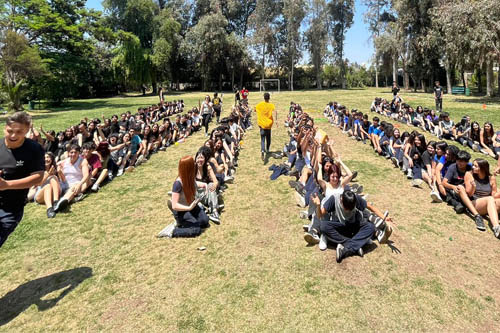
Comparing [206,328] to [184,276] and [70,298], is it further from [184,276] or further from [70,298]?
[70,298]

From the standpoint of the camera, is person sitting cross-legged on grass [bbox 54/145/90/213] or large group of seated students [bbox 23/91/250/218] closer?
large group of seated students [bbox 23/91/250/218]

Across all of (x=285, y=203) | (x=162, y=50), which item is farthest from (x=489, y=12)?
(x=162, y=50)

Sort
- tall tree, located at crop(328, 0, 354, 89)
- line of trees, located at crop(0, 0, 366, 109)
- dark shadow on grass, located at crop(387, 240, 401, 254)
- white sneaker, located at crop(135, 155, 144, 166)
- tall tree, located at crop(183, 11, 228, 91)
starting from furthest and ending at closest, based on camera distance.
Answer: tall tree, located at crop(328, 0, 354, 89), tall tree, located at crop(183, 11, 228, 91), line of trees, located at crop(0, 0, 366, 109), white sneaker, located at crop(135, 155, 144, 166), dark shadow on grass, located at crop(387, 240, 401, 254)

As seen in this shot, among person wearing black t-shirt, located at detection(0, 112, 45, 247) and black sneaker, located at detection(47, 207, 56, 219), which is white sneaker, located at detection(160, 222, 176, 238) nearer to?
person wearing black t-shirt, located at detection(0, 112, 45, 247)

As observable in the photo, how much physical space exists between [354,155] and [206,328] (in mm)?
8090

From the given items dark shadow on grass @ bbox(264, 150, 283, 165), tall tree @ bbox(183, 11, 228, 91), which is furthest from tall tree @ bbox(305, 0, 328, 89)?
dark shadow on grass @ bbox(264, 150, 283, 165)

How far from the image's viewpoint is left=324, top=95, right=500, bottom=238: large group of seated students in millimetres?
5301

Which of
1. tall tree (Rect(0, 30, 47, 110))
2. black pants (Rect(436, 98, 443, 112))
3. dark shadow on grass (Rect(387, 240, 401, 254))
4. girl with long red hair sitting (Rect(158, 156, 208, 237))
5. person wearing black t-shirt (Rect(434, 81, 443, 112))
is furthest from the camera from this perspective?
tall tree (Rect(0, 30, 47, 110))

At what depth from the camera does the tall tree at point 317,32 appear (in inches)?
1639

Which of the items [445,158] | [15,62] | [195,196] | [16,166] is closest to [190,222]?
[195,196]

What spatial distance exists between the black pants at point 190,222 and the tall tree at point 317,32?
4261cm

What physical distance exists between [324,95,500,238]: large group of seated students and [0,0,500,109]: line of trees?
11499 millimetres

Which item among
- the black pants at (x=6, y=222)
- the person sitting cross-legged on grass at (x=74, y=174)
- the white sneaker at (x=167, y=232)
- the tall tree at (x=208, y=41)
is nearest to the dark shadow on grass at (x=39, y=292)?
the black pants at (x=6, y=222)

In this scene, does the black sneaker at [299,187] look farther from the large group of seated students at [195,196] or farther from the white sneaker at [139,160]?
the white sneaker at [139,160]
